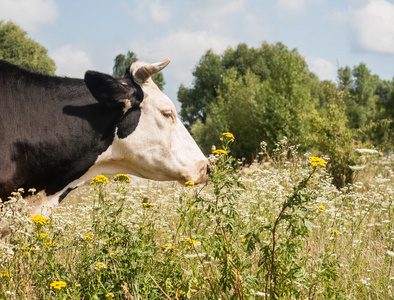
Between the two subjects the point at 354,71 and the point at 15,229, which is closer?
the point at 15,229

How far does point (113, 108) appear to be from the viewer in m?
4.48

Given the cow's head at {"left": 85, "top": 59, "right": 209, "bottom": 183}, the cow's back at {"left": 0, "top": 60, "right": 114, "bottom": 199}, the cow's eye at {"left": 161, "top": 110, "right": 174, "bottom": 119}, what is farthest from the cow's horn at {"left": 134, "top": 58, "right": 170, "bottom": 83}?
the cow's back at {"left": 0, "top": 60, "right": 114, "bottom": 199}

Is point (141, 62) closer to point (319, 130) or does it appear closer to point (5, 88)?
point (5, 88)

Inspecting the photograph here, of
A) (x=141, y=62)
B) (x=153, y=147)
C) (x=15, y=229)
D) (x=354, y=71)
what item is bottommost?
(x=15, y=229)

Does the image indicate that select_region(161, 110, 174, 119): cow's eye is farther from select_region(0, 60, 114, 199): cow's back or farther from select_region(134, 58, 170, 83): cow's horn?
select_region(0, 60, 114, 199): cow's back

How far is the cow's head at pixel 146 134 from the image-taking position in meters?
4.45

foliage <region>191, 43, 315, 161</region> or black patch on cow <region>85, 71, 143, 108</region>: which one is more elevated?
foliage <region>191, 43, 315, 161</region>

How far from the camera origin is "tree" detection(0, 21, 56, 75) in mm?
49659

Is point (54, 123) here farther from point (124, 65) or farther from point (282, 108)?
point (124, 65)

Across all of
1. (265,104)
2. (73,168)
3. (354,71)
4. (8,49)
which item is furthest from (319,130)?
(354,71)

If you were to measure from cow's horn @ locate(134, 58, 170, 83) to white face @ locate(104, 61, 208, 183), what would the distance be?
0.08 meters

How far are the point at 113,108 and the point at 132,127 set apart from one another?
0.28m

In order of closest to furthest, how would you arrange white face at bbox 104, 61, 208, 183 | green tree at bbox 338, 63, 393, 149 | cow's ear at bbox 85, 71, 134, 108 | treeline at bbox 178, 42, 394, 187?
cow's ear at bbox 85, 71, 134, 108 < white face at bbox 104, 61, 208, 183 < treeline at bbox 178, 42, 394, 187 < green tree at bbox 338, 63, 393, 149

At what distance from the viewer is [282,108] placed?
2406 cm
